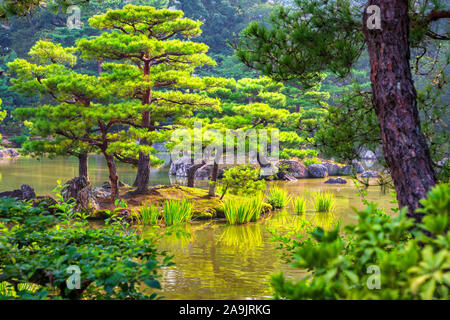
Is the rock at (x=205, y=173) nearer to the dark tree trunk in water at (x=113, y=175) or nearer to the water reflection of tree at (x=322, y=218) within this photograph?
the water reflection of tree at (x=322, y=218)

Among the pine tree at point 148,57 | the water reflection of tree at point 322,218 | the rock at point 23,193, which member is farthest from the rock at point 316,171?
the rock at point 23,193

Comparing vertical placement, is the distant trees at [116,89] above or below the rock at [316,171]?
above

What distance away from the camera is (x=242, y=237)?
6.61m

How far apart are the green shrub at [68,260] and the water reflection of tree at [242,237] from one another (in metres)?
3.82

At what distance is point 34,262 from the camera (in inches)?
71.6

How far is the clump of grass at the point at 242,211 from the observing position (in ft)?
25.1

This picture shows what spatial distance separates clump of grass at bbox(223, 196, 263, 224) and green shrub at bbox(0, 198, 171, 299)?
208 inches

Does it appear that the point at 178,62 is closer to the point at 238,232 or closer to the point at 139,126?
the point at 139,126

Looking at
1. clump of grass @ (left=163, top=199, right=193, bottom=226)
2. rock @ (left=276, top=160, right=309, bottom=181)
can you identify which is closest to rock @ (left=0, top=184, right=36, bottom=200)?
clump of grass @ (left=163, top=199, right=193, bottom=226)

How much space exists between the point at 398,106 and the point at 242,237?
4.54 meters

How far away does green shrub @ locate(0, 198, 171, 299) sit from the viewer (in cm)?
171

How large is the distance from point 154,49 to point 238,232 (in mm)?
4021
